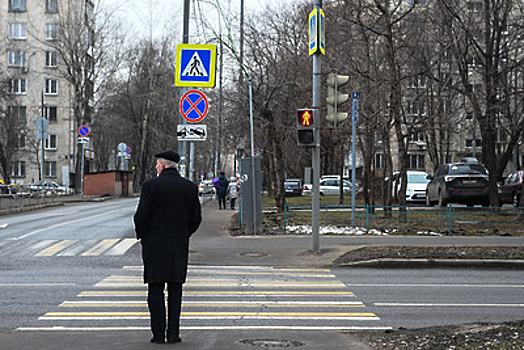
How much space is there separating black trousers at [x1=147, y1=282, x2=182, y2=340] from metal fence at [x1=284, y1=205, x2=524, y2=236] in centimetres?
1399

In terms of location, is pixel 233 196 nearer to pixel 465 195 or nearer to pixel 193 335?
pixel 465 195

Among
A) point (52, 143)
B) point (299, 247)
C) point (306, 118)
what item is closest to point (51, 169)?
point (52, 143)

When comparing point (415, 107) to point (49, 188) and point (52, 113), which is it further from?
point (52, 113)

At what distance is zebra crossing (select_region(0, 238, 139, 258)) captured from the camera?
52.1ft

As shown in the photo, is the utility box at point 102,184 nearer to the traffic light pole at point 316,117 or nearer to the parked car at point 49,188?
the parked car at point 49,188

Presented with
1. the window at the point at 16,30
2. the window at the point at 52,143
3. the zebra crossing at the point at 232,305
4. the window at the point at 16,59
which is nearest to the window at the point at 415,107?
the zebra crossing at the point at 232,305

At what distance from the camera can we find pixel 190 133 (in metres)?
16.4

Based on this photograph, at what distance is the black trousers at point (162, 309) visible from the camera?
682 cm

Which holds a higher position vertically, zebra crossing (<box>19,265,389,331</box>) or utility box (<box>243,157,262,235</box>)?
utility box (<box>243,157,262,235</box>)

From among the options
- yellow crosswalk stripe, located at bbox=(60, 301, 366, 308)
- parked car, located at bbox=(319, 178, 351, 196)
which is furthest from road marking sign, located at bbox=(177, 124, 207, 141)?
parked car, located at bbox=(319, 178, 351, 196)

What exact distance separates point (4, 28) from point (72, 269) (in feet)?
236

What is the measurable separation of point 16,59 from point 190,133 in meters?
66.7

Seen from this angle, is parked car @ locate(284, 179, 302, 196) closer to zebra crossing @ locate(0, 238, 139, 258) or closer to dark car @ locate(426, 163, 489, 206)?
dark car @ locate(426, 163, 489, 206)

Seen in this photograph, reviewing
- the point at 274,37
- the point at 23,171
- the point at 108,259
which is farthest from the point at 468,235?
the point at 23,171
